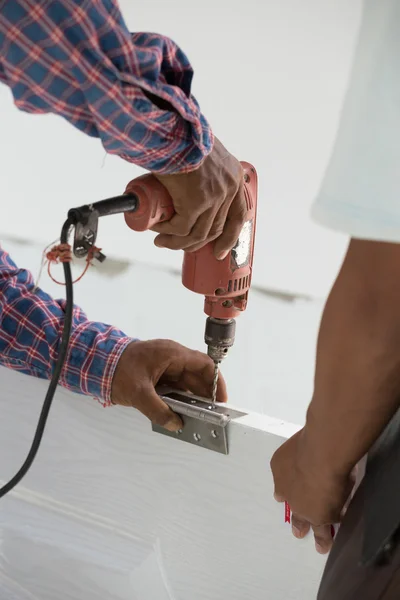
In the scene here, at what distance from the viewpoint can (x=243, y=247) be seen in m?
0.97

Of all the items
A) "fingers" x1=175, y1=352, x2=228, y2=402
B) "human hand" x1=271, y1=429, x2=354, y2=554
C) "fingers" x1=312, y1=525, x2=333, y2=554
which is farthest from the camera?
"fingers" x1=175, y1=352, x2=228, y2=402

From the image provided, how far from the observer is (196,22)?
156 cm

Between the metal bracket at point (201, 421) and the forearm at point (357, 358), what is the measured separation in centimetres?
28

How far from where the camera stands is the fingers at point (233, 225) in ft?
3.00

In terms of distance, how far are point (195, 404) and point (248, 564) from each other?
0.82 feet

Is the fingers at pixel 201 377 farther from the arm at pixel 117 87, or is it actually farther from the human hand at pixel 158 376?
the arm at pixel 117 87

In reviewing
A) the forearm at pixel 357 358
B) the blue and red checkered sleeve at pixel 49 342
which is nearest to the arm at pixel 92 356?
the blue and red checkered sleeve at pixel 49 342

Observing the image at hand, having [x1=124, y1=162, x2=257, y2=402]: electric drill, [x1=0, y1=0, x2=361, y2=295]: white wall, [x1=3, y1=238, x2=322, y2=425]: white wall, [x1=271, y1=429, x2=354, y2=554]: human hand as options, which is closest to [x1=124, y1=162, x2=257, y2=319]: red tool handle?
[x1=124, y1=162, x2=257, y2=402]: electric drill

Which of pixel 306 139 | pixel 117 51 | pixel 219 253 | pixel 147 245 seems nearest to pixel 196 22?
pixel 306 139

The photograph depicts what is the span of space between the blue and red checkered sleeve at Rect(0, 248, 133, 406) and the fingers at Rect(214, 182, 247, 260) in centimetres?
23

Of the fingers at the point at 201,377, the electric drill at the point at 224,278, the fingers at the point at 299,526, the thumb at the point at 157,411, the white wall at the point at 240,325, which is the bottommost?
the white wall at the point at 240,325

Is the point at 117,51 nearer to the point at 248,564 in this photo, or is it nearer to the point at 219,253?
the point at 219,253

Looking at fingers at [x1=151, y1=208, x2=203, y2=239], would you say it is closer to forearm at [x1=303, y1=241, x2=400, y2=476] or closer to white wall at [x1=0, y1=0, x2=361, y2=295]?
forearm at [x1=303, y1=241, x2=400, y2=476]

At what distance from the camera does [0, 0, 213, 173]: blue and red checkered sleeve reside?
657mm
